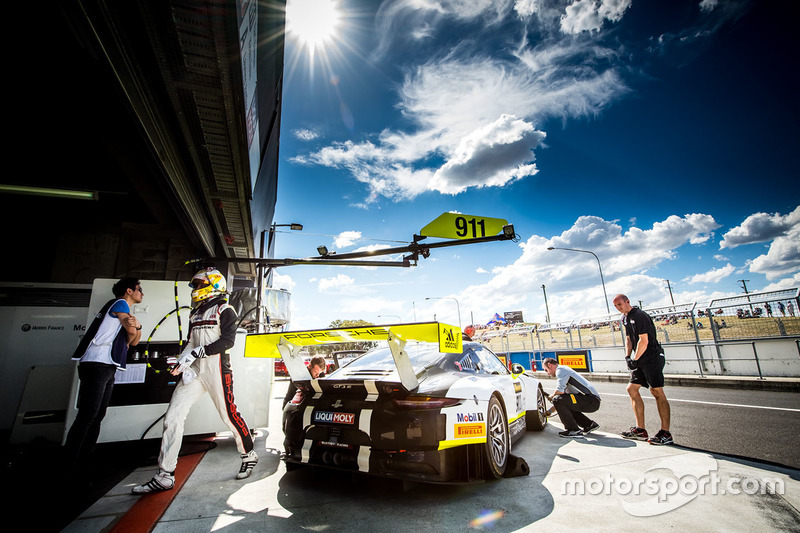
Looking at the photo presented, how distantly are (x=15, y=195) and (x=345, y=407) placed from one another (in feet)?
17.3

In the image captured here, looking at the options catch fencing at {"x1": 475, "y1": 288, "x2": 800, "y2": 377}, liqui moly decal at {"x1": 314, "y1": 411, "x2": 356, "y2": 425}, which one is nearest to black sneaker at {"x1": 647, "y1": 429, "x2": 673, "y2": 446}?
liqui moly decal at {"x1": 314, "y1": 411, "x2": 356, "y2": 425}

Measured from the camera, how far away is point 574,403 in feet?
14.3

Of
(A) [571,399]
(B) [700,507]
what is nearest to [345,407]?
(B) [700,507]

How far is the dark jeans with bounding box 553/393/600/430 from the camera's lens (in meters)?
4.30

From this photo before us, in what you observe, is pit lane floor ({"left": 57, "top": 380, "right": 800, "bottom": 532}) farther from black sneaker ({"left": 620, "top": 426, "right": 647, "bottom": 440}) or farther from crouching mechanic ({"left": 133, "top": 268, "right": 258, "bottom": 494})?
black sneaker ({"left": 620, "top": 426, "right": 647, "bottom": 440})

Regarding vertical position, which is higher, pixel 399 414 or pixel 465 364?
pixel 465 364

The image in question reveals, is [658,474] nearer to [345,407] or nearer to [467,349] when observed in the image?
[467,349]

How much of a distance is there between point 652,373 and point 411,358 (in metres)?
2.92

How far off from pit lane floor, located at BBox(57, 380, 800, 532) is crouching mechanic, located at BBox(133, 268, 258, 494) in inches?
12.1

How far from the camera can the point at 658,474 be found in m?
2.78

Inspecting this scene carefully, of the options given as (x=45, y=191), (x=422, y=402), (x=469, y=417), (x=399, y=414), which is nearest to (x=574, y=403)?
(x=469, y=417)

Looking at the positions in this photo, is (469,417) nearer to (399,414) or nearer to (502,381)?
(399,414)

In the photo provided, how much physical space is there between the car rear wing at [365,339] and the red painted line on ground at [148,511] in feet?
3.77

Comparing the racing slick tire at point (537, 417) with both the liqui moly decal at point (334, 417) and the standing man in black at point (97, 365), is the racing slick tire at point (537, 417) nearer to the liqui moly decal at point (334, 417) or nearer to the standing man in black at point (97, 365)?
the liqui moly decal at point (334, 417)
